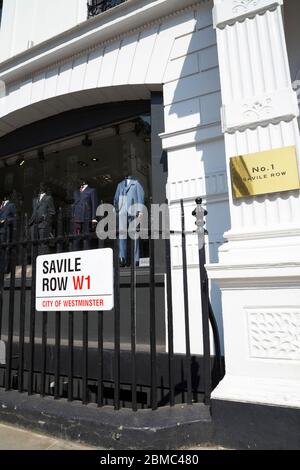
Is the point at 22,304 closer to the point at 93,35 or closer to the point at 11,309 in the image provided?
the point at 11,309

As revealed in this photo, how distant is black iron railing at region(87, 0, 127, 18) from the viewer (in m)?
5.75

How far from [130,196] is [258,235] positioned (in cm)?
272

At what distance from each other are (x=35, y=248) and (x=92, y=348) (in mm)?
1599

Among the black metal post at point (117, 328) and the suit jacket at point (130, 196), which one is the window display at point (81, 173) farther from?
the black metal post at point (117, 328)

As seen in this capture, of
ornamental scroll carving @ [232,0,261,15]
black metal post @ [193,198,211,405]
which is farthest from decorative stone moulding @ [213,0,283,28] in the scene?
black metal post @ [193,198,211,405]

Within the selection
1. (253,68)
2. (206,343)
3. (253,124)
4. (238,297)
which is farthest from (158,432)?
(253,68)

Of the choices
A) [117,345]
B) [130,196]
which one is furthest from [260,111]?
[130,196]

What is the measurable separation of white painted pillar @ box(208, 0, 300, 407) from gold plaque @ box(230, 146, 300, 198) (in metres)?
0.07

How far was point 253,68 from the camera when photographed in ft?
11.0

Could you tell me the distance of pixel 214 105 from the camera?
177 inches

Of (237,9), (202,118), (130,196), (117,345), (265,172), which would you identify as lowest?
(117,345)
